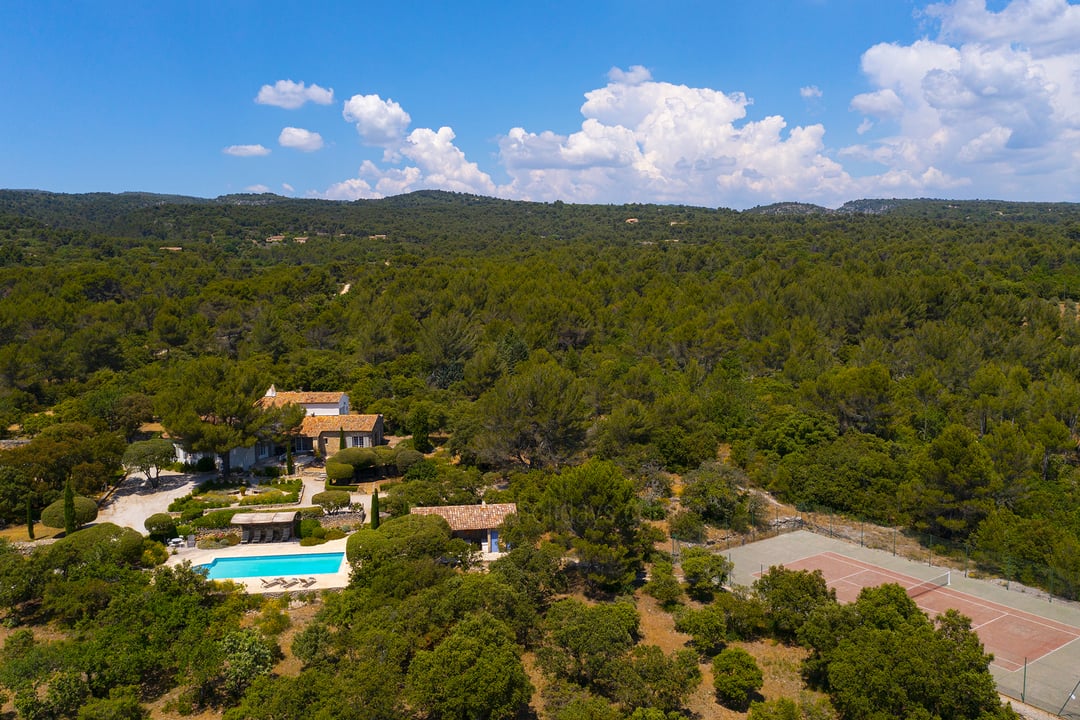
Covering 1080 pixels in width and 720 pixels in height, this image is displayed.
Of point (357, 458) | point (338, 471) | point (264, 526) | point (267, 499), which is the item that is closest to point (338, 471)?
point (338, 471)

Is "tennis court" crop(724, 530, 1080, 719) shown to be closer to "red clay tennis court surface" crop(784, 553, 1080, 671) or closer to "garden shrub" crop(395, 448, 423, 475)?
"red clay tennis court surface" crop(784, 553, 1080, 671)

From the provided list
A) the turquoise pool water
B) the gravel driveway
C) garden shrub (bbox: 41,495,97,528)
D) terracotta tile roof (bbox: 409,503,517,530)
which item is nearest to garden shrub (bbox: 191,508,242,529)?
the turquoise pool water

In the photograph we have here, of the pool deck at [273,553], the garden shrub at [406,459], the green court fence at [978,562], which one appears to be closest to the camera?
the green court fence at [978,562]

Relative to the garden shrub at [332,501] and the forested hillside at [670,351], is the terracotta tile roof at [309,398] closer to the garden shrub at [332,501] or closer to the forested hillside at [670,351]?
the forested hillside at [670,351]

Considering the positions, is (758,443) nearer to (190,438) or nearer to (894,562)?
(894,562)

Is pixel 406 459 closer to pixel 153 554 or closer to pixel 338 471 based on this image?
pixel 338 471

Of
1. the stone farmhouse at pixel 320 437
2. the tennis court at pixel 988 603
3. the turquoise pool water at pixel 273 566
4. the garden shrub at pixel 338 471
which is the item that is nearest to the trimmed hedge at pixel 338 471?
the garden shrub at pixel 338 471
